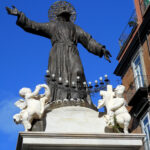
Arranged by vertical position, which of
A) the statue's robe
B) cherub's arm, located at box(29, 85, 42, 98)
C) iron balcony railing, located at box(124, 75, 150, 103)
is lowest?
cherub's arm, located at box(29, 85, 42, 98)

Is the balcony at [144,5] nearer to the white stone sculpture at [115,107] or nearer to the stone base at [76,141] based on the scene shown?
the white stone sculpture at [115,107]

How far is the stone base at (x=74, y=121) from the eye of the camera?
1022 cm

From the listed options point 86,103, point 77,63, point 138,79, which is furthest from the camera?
point 138,79

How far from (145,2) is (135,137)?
1966 cm

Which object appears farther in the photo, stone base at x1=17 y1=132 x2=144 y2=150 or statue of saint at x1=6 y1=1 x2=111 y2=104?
statue of saint at x1=6 y1=1 x2=111 y2=104

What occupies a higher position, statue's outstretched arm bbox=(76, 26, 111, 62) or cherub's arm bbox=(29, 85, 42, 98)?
statue's outstretched arm bbox=(76, 26, 111, 62)

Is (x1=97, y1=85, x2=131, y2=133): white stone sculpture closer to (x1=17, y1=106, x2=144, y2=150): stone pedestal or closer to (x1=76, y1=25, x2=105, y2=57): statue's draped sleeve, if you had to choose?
(x1=17, y1=106, x2=144, y2=150): stone pedestal

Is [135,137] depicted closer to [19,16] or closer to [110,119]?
[110,119]

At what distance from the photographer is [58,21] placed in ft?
42.3

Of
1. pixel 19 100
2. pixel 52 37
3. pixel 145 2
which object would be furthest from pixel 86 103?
pixel 145 2

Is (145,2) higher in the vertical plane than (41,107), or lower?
higher

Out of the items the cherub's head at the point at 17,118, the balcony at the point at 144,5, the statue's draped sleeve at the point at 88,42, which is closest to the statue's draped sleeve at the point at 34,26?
the statue's draped sleeve at the point at 88,42

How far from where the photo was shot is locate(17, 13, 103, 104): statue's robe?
444 inches

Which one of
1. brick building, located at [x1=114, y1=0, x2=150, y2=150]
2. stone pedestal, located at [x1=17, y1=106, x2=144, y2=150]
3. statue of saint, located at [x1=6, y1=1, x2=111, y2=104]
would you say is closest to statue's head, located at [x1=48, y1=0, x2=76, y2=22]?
statue of saint, located at [x1=6, y1=1, x2=111, y2=104]
